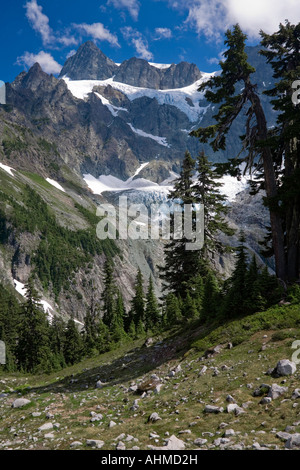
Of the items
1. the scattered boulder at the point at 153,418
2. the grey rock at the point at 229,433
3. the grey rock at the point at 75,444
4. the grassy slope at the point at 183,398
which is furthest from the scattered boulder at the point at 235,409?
the grey rock at the point at 75,444

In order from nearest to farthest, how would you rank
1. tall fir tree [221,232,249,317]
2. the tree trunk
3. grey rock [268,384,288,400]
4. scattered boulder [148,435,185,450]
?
scattered boulder [148,435,185,450]
grey rock [268,384,288,400]
tall fir tree [221,232,249,317]
the tree trunk

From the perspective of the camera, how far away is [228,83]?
20.3 m

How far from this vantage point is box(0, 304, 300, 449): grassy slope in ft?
25.5

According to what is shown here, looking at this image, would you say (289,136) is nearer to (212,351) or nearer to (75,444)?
(212,351)

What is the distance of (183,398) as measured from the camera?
10.2 metres

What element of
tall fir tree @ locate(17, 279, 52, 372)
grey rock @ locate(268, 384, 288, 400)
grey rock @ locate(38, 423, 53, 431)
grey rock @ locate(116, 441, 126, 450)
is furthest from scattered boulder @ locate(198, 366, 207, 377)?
tall fir tree @ locate(17, 279, 52, 372)

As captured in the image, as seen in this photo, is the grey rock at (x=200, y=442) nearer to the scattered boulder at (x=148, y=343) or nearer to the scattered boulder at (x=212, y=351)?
the scattered boulder at (x=212, y=351)

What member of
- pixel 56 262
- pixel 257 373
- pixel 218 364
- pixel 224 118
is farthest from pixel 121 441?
pixel 56 262

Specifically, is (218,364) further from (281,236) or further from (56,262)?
(56,262)

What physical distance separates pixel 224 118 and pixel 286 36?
19.4ft

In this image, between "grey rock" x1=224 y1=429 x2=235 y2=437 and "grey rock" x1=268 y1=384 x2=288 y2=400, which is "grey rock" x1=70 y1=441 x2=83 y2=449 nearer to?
"grey rock" x1=224 y1=429 x2=235 y2=437

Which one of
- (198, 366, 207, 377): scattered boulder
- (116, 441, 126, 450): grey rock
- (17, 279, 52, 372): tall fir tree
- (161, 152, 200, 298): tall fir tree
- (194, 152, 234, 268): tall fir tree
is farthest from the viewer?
(17, 279, 52, 372): tall fir tree

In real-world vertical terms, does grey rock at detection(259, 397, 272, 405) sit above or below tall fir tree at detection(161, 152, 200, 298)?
below

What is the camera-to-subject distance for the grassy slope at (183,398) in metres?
7.77
